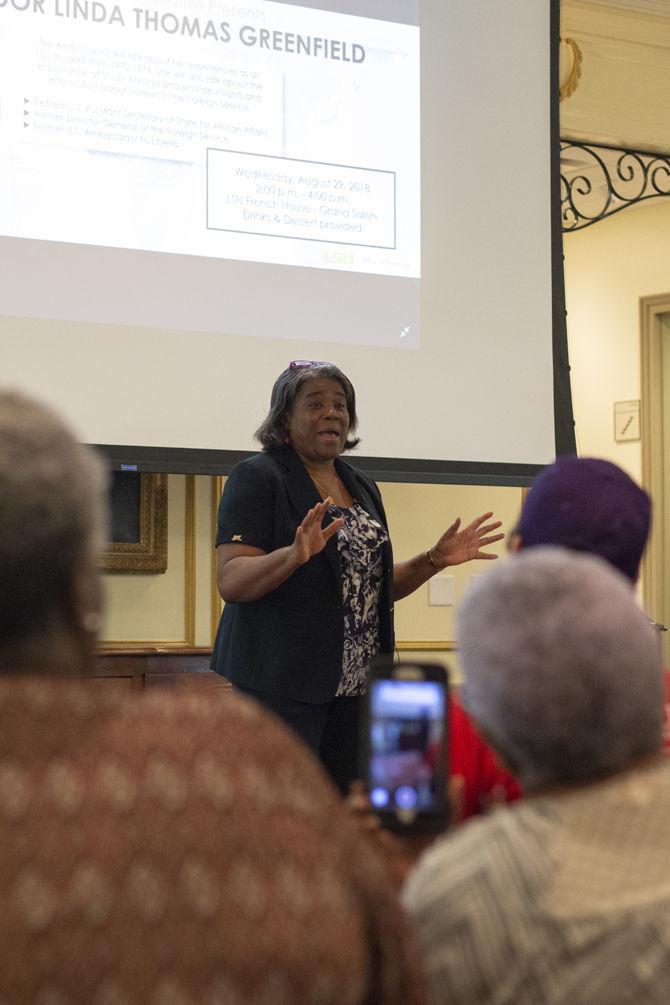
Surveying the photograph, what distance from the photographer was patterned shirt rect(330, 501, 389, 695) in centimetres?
253

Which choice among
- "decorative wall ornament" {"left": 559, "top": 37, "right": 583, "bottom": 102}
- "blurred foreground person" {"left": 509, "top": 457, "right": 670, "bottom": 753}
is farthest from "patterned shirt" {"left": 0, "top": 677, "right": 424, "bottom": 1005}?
"decorative wall ornament" {"left": 559, "top": 37, "right": 583, "bottom": 102}

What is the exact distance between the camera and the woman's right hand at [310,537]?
2336 millimetres

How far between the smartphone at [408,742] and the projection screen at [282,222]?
2165mm

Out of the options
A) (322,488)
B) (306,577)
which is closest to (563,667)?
(306,577)

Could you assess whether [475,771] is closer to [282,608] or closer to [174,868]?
[174,868]

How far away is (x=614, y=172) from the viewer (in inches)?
194

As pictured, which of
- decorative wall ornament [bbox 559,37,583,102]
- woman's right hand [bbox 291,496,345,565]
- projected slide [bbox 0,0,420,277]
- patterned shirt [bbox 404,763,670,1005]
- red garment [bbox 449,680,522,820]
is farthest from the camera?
decorative wall ornament [bbox 559,37,583,102]

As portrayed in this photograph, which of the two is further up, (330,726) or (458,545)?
(458,545)

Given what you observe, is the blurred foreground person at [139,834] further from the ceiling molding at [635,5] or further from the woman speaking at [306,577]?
the ceiling molding at [635,5]

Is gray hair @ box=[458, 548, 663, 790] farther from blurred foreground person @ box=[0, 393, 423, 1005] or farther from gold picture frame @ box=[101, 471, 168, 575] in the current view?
gold picture frame @ box=[101, 471, 168, 575]

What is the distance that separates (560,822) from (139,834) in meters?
0.31

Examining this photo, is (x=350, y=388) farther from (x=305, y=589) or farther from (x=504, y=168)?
(x=504, y=168)

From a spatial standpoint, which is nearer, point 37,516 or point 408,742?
point 37,516

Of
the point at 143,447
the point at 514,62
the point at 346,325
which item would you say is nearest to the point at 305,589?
the point at 143,447
